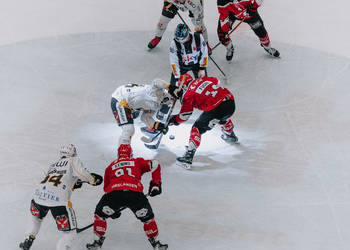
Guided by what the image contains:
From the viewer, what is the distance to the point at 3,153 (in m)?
6.03

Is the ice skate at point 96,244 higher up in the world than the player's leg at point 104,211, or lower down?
lower down

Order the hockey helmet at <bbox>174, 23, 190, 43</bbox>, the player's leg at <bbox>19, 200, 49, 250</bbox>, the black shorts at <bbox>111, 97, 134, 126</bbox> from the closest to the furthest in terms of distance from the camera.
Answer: the player's leg at <bbox>19, 200, 49, 250</bbox>
the black shorts at <bbox>111, 97, 134, 126</bbox>
the hockey helmet at <bbox>174, 23, 190, 43</bbox>

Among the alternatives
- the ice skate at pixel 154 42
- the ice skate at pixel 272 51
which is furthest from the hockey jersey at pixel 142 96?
the ice skate at pixel 272 51

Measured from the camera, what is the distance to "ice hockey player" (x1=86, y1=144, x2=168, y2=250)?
447 centimetres

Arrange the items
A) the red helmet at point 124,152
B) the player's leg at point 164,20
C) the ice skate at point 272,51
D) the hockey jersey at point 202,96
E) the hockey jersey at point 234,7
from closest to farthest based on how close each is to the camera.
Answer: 1. the red helmet at point 124,152
2. the hockey jersey at point 202,96
3. the hockey jersey at point 234,7
4. the player's leg at point 164,20
5. the ice skate at point 272,51

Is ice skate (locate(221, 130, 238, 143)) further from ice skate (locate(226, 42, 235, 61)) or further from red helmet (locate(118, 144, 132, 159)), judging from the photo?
ice skate (locate(226, 42, 235, 61))

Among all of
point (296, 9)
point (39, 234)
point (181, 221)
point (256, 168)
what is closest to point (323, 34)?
point (296, 9)

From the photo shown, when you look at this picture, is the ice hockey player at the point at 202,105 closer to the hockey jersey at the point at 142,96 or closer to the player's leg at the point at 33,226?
the hockey jersey at the point at 142,96

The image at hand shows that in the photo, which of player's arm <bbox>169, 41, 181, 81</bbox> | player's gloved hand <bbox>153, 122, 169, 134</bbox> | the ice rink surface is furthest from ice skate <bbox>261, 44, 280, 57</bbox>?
player's gloved hand <bbox>153, 122, 169, 134</bbox>

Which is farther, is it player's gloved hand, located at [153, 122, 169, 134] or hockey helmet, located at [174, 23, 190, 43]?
hockey helmet, located at [174, 23, 190, 43]

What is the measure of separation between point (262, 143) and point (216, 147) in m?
0.54

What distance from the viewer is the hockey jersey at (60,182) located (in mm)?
4488

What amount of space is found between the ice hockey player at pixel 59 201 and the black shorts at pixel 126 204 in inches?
11.4

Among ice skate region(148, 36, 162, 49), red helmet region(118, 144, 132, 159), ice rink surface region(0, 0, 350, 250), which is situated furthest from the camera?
ice skate region(148, 36, 162, 49)
